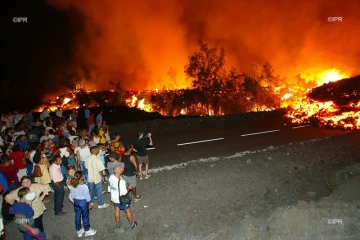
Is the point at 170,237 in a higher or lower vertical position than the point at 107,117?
lower

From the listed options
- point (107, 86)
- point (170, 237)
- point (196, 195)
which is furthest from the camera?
point (107, 86)

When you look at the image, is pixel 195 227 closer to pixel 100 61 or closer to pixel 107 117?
pixel 107 117

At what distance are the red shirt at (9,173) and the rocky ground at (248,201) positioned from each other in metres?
1.20

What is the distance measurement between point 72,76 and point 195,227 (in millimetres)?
40266

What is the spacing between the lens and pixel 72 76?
138 feet

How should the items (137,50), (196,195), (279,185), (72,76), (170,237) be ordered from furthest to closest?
(137,50), (72,76), (279,185), (196,195), (170,237)

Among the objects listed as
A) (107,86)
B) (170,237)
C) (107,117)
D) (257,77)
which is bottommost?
(170,237)

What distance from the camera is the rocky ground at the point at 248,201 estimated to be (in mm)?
6441

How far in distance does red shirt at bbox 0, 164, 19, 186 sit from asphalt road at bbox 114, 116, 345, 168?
16.4 feet

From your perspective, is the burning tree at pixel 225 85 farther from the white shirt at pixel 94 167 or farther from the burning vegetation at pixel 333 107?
the white shirt at pixel 94 167

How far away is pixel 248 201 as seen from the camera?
818cm

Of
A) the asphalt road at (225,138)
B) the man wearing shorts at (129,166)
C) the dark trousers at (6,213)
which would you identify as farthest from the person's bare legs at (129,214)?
the asphalt road at (225,138)

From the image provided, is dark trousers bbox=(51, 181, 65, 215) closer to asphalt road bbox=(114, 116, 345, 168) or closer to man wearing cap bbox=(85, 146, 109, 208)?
man wearing cap bbox=(85, 146, 109, 208)

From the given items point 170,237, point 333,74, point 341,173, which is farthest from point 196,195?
point 333,74
